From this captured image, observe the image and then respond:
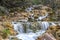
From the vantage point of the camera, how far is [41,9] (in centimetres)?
2381

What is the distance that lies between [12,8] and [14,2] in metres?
0.97

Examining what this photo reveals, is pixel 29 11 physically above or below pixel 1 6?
below

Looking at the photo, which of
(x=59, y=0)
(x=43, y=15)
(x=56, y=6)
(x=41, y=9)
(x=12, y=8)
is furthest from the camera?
(x=59, y=0)

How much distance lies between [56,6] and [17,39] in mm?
14560

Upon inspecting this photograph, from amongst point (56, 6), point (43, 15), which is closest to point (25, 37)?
point (43, 15)

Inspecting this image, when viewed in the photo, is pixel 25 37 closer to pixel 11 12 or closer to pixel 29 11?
pixel 11 12

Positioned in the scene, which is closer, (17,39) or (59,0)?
(17,39)

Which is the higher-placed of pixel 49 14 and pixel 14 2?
pixel 14 2

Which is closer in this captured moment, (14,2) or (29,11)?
(14,2)

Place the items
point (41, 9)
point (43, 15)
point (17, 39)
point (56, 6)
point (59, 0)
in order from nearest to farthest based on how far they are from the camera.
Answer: point (17, 39)
point (43, 15)
point (41, 9)
point (56, 6)
point (59, 0)

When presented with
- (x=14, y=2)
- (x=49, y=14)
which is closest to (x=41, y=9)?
(x=49, y=14)

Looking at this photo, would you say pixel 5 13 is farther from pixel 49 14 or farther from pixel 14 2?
pixel 49 14

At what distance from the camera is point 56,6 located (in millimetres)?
26297

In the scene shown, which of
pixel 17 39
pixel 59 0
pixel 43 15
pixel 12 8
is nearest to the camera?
pixel 17 39
